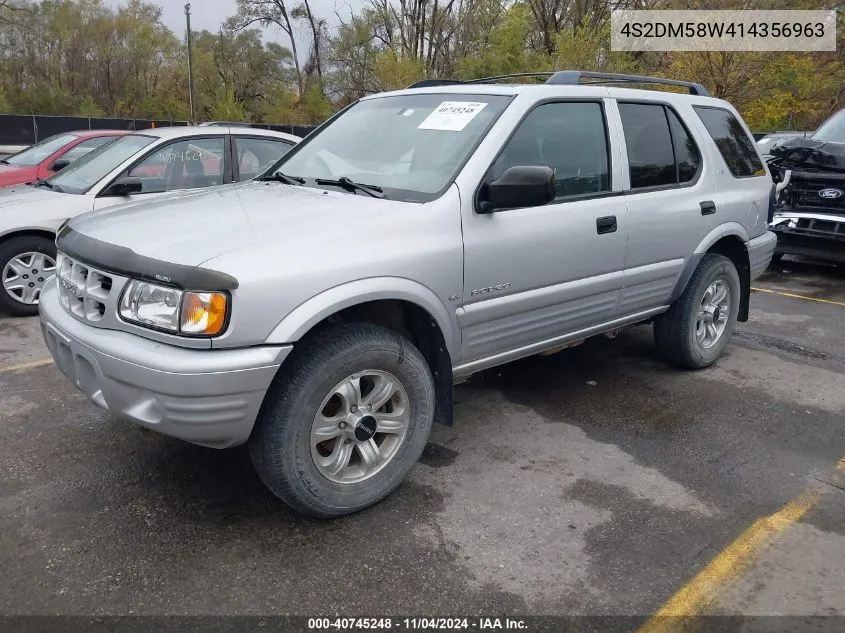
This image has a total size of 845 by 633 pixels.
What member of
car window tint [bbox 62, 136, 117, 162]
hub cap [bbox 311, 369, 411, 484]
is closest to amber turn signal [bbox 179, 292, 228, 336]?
hub cap [bbox 311, 369, 411, 484]

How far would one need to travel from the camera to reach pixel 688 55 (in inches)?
661

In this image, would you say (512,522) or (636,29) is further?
(636,29)

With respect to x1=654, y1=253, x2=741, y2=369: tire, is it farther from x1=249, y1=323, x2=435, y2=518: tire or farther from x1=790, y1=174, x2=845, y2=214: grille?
x1=790, y1=174, x2=845, y2=214: grille

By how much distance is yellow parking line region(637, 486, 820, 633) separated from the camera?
2363 mm

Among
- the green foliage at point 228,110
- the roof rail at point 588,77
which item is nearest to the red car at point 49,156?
the roof rail at point 588,77

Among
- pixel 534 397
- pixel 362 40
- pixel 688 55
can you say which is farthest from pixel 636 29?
pixel 362 40

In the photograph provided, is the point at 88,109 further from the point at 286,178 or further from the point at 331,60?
the point at 286,178

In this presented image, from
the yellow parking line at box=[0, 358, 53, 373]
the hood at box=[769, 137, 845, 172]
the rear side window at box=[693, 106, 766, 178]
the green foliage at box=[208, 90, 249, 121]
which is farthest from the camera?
the green foliage at box=[208, 90, 249, 121]

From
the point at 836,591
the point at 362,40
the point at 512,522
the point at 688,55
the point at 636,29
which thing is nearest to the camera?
the point at 836,591

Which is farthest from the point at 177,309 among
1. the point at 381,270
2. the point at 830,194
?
the point at 830,194

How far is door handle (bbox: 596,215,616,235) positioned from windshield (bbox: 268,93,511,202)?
2.67 feet

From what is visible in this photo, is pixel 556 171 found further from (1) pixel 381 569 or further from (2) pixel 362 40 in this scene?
(2) pixel 362 40

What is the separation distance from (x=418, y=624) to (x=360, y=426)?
83cm

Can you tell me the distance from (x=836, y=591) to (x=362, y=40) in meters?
47.2
